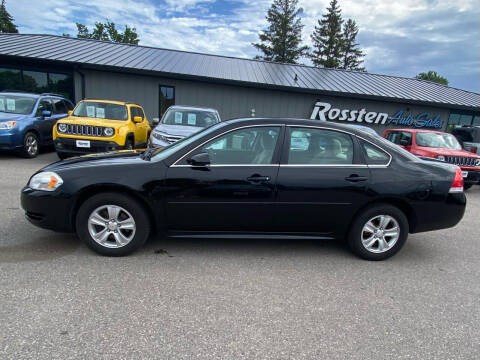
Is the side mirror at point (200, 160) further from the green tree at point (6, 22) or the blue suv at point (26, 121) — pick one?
the green tree at point (6, 22)

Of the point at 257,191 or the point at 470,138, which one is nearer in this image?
the point at 257,191

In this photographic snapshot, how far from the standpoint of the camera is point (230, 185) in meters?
3.17

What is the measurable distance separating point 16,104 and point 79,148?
113 inches

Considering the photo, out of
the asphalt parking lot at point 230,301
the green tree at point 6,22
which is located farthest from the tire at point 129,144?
the green tree at point 6,22

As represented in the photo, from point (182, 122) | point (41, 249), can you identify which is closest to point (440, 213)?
point (41, 249)

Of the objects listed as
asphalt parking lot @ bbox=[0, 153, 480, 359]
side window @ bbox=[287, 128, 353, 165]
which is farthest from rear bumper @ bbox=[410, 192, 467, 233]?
side window @ bbox=[287, 128, 353, 165]

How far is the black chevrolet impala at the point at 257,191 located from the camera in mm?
3104

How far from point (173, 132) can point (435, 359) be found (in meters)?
6.74

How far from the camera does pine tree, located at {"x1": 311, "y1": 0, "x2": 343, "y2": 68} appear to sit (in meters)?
41.3

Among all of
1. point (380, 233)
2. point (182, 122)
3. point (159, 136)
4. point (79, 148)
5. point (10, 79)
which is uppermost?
point (10, 79)

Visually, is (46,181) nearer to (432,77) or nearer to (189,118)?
(189,118)

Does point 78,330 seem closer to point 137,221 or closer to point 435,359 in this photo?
point 137,221

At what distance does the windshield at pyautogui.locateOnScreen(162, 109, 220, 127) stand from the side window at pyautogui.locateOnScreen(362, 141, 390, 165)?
5.57 metres

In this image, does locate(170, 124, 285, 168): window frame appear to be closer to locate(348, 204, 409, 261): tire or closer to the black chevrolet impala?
the black chevrolet impala
